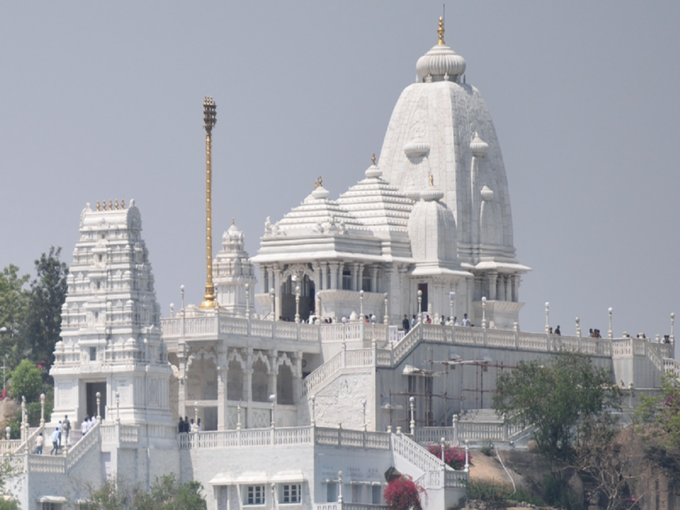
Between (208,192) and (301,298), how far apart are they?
8.89 metres

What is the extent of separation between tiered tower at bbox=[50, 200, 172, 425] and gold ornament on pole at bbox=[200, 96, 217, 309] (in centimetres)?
887

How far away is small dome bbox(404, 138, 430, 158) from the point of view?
130175 mm

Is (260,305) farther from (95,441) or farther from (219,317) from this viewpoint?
(95,441)

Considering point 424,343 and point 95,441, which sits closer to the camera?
point 95,441

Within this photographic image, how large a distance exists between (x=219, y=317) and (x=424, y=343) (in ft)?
32.9

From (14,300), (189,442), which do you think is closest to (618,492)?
(189,442)

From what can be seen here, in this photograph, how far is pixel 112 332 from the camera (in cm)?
10712

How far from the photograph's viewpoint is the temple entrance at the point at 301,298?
123938 mm

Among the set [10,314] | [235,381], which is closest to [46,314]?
[10,314]

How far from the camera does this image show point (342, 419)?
367 ft

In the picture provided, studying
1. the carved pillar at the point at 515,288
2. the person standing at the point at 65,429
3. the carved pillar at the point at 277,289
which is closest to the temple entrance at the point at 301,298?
the carved pillar at the point at 277,289

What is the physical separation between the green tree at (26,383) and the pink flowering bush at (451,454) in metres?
26.0

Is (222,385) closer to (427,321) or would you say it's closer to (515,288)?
(427,321)

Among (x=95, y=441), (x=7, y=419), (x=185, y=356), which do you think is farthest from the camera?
(x=7, y=419)
